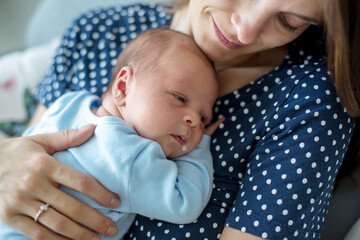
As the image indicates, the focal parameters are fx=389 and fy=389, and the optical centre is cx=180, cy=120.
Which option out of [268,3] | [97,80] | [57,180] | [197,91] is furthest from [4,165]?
[268,3]

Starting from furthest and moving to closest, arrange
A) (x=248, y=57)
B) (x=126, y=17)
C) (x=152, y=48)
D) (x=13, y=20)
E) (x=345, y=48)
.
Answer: (x=13, y=20) → (x=126, y=17) → (x=248, y=57) → (x=152, y=48) → (x=345, y=48)

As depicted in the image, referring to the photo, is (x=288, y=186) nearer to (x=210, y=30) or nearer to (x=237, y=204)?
(x=237, y=204)

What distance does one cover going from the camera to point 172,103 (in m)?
0.98

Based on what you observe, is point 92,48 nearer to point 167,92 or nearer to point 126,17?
point 126,17

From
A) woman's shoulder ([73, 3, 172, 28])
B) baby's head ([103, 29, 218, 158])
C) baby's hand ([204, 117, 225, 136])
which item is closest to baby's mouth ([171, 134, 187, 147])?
baby's head ([103, 29, 218, 158])

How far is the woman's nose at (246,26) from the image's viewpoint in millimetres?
908

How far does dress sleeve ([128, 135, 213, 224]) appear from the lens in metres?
0.91

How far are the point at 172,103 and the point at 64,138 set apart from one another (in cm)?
28

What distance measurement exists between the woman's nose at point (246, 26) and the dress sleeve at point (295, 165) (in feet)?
0.56

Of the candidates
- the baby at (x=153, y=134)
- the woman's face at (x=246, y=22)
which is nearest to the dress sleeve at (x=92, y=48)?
the baby at (x=153, y=134)

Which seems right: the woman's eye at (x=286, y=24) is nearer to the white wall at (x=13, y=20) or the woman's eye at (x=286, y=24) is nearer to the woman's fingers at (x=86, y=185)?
the woman's fingers at (x=86, y=185)

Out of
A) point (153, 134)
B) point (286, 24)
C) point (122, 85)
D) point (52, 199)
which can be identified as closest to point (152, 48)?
point (122, 85)

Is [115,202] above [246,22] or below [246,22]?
below

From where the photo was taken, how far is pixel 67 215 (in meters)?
0.92
